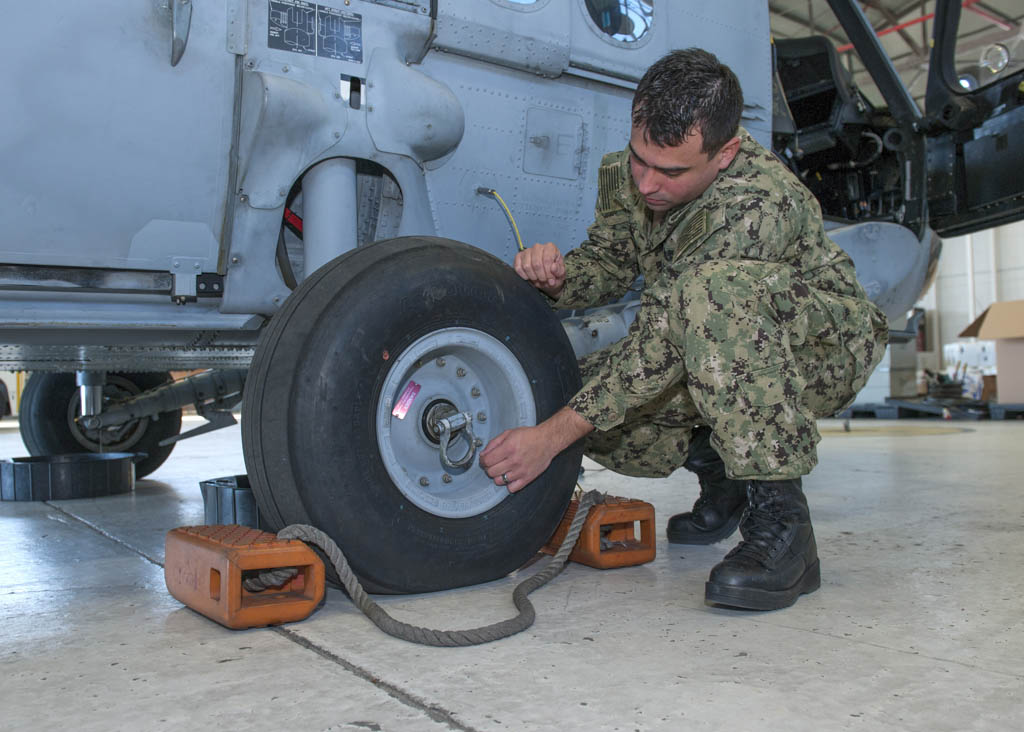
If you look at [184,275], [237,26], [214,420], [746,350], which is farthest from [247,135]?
[214,420]

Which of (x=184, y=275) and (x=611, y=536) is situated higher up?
(x=184, y=275)

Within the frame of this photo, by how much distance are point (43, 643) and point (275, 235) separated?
3.40 ft

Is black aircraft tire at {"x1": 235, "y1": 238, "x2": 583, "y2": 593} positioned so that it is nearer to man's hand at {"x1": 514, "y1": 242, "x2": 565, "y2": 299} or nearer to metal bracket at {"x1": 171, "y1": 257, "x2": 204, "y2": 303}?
man's hand at {"x1": 514, "y1": 242, "x2": 565, "y2": 299}

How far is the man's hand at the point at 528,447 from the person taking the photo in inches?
71.7

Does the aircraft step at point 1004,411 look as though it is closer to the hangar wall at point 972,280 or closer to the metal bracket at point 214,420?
the metal bracket at point 214,420

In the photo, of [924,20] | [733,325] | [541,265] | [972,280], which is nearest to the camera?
[733,325]

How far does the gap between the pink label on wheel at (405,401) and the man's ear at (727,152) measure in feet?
2.80

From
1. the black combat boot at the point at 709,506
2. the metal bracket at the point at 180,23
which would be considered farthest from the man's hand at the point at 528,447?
the metal bracket at the point at 180,23

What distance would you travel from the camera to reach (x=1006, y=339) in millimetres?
9023

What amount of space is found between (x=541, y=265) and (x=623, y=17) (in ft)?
3.39

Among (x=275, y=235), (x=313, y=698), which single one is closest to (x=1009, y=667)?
A: (x=313, y=698)

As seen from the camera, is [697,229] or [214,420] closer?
[697,229]

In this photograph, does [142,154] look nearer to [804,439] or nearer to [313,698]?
[313,698]

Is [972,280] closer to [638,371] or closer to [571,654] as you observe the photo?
[638,371]
